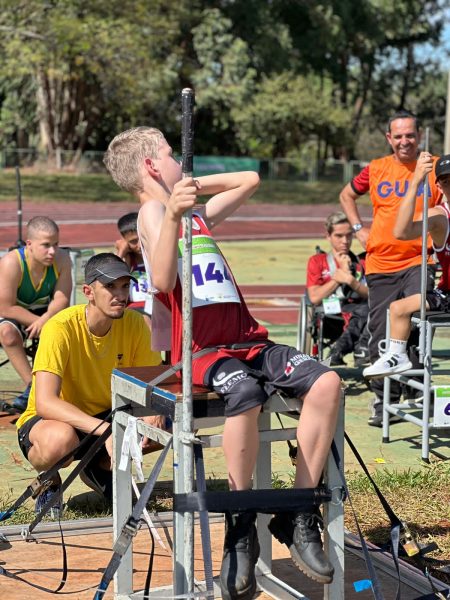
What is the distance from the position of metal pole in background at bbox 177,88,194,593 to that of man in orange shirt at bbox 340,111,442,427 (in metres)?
4.07

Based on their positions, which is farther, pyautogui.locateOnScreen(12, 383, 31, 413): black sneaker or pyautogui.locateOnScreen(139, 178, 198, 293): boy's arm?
pyautogui.locateOnScreen(12, 383, 31, 413): black sneaker

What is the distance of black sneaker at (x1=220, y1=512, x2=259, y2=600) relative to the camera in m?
3.78

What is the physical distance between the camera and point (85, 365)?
5652 millimetres

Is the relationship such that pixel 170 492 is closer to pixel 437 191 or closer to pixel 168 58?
pixel 437 191

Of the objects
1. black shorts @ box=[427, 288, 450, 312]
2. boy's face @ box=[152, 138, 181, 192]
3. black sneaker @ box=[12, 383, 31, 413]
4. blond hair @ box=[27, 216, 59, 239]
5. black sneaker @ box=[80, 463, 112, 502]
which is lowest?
black sneaker @ box=[12, 383, 31, 413]

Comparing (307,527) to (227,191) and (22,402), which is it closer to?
(227,191)

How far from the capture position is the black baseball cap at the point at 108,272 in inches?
212

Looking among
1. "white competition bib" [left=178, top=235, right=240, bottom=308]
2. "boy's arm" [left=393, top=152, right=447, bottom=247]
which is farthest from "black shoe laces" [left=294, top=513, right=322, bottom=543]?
"boy's arm" [left=393, top=152, right=447, bottom=247]

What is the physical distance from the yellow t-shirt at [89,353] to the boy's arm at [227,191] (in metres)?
1.38

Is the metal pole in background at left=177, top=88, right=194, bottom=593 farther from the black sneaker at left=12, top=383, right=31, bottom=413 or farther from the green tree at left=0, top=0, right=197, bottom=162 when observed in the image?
the green tree at left=0, top=0, right=197, bottom=162

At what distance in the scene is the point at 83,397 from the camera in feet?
18.7

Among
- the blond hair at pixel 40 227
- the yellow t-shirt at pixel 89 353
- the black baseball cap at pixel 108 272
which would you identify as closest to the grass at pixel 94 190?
the blond hair at pixel 40 227

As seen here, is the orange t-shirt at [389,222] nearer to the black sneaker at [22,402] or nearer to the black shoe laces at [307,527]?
the black sneaker at [22,402]

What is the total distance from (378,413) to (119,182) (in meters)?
4.28
